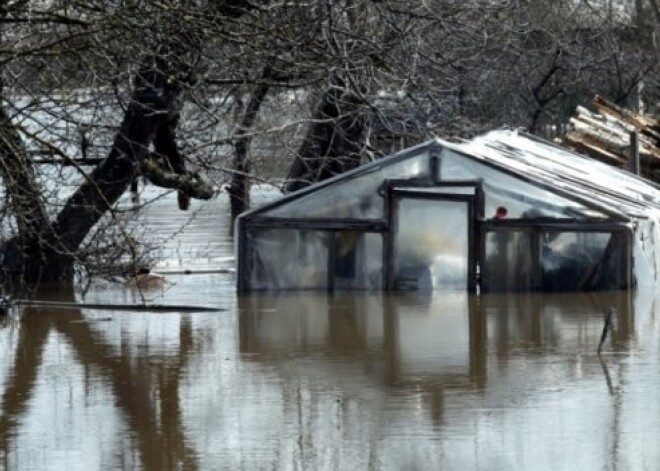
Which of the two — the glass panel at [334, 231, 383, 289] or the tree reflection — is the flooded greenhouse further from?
the tree reflection

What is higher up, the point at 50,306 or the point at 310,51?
the point at 310,51

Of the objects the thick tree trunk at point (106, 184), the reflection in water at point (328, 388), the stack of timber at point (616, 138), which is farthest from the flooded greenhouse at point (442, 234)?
the stack of timber at point (616, 138)

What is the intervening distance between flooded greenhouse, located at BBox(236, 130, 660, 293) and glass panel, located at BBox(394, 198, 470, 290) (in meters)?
0.01

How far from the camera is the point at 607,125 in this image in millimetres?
32094

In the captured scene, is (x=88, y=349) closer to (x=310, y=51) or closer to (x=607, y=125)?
(x=310, y=51)

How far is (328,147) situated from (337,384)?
13116 mm

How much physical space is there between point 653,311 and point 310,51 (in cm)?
731

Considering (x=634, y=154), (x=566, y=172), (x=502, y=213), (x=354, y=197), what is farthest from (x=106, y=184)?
(x=634, y=154)

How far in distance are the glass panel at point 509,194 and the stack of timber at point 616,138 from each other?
30.7 ft

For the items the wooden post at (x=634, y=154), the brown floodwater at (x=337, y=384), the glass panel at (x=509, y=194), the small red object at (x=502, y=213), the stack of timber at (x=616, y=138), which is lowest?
the brown floodwater at (x=337, y=384)

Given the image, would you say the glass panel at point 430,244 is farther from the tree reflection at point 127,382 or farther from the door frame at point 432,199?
the tree reflection at point 127,382

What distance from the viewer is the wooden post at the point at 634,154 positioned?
28469 millimetres

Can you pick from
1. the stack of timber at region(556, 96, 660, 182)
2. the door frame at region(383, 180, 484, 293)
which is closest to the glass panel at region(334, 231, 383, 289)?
the door frame at region(383, 180, 484, 293)

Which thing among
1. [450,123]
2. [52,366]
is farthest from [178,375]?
[450,123]
